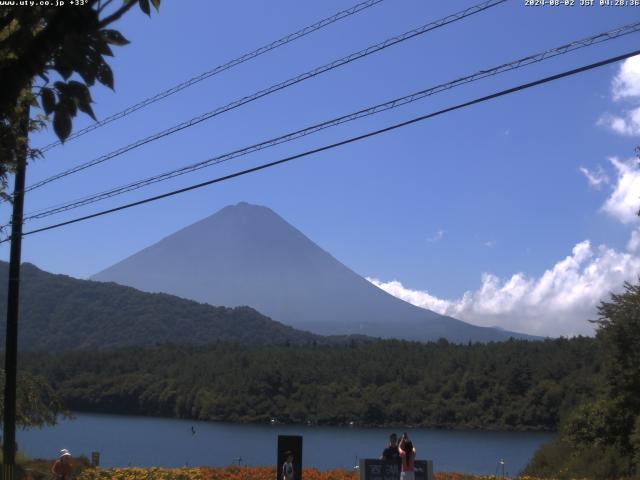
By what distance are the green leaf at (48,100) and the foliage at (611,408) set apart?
73.2 feet

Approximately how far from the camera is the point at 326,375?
353ft

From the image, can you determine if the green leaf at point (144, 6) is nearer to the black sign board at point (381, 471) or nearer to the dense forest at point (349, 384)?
the black sign board at point (381, 471)

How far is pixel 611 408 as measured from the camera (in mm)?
25703

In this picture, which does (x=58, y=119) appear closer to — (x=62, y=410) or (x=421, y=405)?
(x=62, y=410)

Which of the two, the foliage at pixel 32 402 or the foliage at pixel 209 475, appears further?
the foliage at pixel 32 402

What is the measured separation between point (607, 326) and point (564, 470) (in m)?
5.41

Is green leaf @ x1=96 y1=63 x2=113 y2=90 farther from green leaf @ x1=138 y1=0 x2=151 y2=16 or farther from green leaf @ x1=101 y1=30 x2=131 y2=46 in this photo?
green leaf @ x1=138 y1=0 x2=151 y2=16

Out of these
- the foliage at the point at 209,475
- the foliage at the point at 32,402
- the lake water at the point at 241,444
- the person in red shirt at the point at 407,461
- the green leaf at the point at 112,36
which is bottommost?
the lake water at the point at 241,444

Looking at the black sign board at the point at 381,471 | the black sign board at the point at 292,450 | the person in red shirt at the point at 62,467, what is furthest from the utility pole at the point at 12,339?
the black sign board at the point at 381,471

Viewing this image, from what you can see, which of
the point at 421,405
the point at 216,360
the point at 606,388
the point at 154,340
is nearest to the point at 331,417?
the point at 421,405

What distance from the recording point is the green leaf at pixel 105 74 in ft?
13.2

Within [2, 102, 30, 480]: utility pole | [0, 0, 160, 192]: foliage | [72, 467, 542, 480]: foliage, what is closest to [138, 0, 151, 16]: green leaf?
[0, 0, 160, 192]: foliage

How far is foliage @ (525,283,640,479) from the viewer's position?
24922 mm

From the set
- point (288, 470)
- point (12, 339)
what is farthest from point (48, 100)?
point (12, 339)
